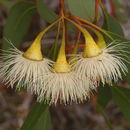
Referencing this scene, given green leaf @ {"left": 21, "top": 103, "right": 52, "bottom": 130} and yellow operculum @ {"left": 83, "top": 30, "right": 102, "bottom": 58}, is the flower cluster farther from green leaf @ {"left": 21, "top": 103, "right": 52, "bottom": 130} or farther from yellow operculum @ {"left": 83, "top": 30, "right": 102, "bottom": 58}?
green leaf @ {"left": 21, "top": 103, "right": 52, "bottom": 130}

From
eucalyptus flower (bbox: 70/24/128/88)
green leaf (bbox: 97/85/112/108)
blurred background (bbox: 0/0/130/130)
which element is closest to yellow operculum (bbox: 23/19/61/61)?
eucalyptus flower (bbox: 70/24/128/88)

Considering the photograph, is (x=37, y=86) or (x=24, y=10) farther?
(x=24, y=10)

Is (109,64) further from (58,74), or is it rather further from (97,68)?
(58,74)

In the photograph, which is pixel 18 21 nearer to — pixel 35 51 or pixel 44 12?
pixel 44 12

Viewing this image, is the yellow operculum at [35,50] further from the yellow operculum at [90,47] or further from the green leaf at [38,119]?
the green leaf at [38,119]

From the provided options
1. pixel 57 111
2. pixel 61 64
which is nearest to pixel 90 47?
pixel 61 64

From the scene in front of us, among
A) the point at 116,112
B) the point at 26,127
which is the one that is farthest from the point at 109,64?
the point at 116,112

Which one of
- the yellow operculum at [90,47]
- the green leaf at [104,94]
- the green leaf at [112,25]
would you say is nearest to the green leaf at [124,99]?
the green leaf at [104,94]
